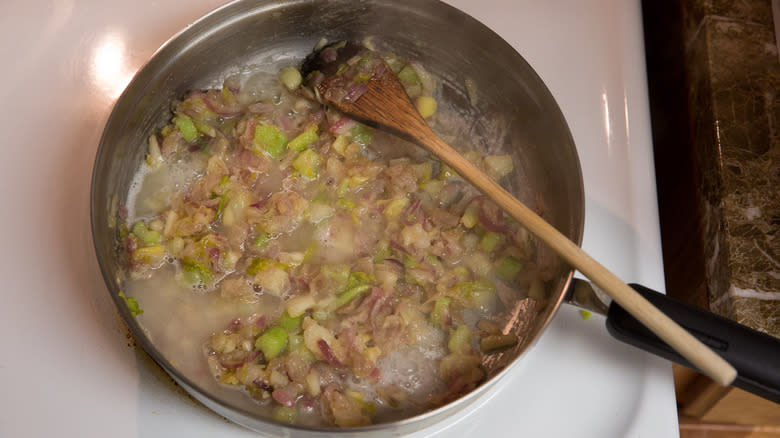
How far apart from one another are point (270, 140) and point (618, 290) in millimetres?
685

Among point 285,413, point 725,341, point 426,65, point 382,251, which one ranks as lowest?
point 285,413

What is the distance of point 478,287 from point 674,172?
23.6 inches

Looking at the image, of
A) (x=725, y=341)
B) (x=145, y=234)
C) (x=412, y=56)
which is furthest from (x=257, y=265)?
(x=725, y=341)

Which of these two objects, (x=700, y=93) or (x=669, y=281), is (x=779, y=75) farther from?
(x=669, y=281)

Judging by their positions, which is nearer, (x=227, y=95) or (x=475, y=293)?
(x=475, y=293)

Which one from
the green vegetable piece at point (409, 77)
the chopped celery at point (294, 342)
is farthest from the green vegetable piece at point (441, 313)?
the green vegetable piece at point (409, 77)

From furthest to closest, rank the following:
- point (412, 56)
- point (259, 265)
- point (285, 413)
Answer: point (412, 56), point (259, 265), point (285, 413)

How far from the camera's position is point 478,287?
1067 mm

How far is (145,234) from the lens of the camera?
3.51 ft

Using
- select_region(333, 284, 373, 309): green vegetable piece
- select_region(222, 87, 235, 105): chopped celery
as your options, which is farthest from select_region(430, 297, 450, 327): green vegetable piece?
select_region(222, 87, 235, 105): chopped celery

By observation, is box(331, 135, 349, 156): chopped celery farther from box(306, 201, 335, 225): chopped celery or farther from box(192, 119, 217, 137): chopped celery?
box(192, 119, 217, 137): chopped celery

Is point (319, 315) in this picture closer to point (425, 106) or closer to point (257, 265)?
point (257, 265)

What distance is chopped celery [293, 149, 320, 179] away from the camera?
117 cm

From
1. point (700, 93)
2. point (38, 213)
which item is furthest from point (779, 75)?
point (38, 213)
